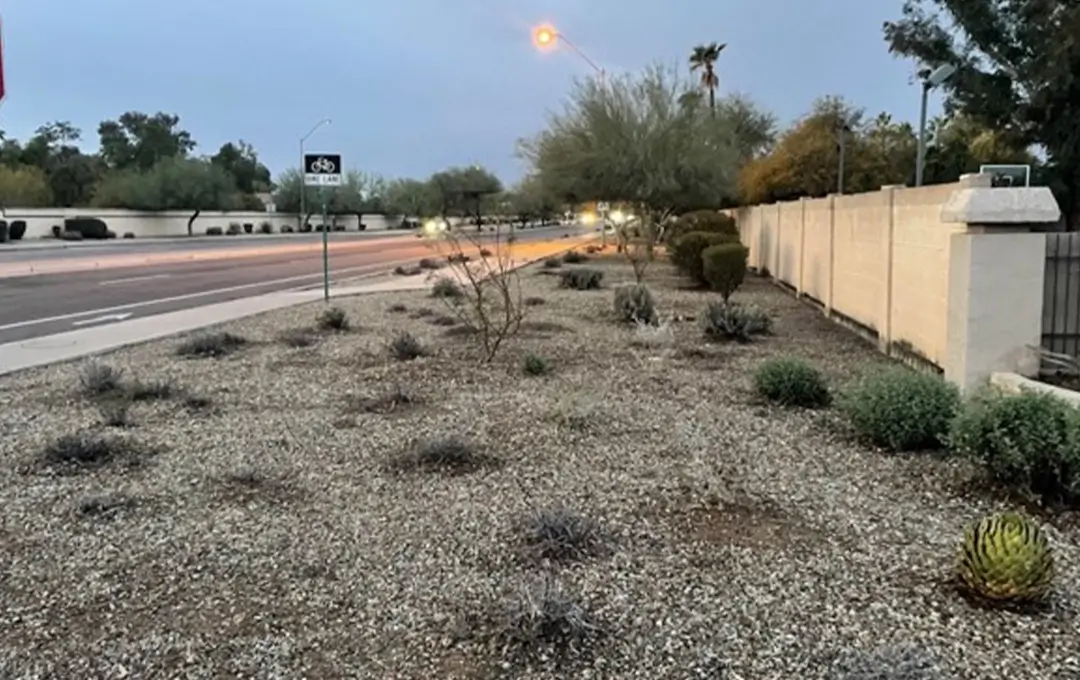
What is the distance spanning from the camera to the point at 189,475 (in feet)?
22.1

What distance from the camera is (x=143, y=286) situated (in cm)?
2427

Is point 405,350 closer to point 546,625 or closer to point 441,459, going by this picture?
point 441,459

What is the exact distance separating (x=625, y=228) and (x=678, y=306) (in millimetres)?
12930

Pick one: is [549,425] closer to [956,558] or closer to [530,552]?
[530,552]

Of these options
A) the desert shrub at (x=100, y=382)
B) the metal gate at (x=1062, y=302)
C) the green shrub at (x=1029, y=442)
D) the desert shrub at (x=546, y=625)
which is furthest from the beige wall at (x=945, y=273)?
the desert shrub at (x=100, y=382)

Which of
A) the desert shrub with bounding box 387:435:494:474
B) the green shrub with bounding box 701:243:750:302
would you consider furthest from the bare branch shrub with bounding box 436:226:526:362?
the desert shrub with bounding box 387:435:494:474

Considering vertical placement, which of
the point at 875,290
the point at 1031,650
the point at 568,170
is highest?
the point at 568,170

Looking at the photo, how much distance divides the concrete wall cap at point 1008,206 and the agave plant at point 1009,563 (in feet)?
15.0

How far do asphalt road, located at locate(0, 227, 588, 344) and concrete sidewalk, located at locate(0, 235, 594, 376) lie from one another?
769mm

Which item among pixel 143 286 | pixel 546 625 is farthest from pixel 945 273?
pixel 143 286

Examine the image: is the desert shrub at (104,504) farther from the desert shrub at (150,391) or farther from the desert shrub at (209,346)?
the desert shrub at (209,346)

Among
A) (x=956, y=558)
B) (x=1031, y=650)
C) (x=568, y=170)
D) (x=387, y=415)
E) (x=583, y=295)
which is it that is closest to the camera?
(x=1031, y=650)

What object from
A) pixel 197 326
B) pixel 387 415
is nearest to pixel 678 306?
pixel 197 326

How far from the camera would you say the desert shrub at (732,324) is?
13.2 metres
